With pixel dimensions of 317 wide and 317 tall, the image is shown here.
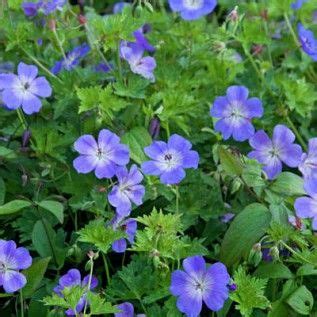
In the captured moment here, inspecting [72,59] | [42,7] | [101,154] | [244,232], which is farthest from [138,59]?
[244,232]

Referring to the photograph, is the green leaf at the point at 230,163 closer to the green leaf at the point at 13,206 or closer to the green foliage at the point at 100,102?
the green foliage at the point at 100,102

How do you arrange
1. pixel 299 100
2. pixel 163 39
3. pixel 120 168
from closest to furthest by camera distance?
pixel 120 168 → pixel 299 100 → pixel 163 39

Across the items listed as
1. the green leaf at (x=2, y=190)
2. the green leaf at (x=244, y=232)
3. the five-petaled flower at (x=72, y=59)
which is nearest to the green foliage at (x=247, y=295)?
the green leaf at (x=244, y=232)

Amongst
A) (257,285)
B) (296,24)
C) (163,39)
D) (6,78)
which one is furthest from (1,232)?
(296,24)

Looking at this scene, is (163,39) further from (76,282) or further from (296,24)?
(76,282)

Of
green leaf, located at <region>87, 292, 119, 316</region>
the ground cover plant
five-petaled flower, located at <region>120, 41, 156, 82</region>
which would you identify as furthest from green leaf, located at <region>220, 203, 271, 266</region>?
five-petaled flower, located at <region>120, 41, 156, 82</region>

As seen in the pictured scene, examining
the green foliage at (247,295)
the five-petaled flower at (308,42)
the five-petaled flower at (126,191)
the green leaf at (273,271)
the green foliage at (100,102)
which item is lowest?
the green leaf at (273,271)

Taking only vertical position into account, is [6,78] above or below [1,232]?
above
